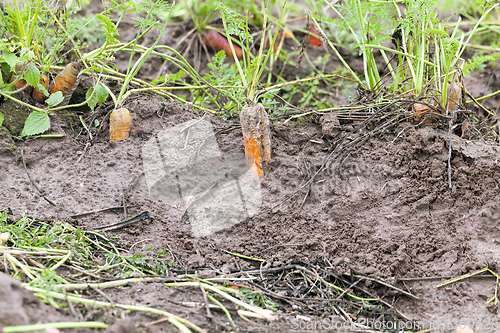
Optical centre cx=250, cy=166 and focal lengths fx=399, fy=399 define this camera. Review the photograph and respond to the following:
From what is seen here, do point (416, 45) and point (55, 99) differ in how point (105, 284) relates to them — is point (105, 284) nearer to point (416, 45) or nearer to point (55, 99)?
point (55, 99)

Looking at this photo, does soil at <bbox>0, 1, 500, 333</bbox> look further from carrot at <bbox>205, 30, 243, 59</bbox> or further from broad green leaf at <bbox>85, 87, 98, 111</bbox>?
carrot at <bbox>205, 30, 243, 59</bbox>

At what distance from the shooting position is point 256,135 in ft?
6.95

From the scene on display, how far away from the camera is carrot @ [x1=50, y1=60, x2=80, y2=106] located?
2297mm

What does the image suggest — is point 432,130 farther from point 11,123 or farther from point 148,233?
point 11,123

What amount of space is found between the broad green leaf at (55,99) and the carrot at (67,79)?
0.46ft

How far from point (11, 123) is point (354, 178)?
1919 millimetres

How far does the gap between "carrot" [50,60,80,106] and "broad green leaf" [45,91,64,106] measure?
0.46 feet

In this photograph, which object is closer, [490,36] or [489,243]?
[489,243]

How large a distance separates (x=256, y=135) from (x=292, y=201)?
0.40 meters

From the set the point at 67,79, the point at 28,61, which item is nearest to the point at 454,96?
the point at 67,79

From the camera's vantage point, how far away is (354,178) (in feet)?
6.91

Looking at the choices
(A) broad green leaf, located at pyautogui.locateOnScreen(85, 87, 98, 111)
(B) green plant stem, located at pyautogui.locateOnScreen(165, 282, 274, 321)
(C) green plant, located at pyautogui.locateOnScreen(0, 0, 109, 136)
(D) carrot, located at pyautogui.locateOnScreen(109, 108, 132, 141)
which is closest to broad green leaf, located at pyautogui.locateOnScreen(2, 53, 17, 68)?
(C) green plant, located at pyautogui.locateOnScreen(0, 0, 109, 136)

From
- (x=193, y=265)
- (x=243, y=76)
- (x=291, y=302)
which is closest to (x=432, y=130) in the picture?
(x=243, y=76)

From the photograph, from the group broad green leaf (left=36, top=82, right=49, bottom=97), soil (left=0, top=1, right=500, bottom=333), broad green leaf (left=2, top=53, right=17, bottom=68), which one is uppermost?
broad green leaf (left=2, top=53, right=17, bottom=68)
